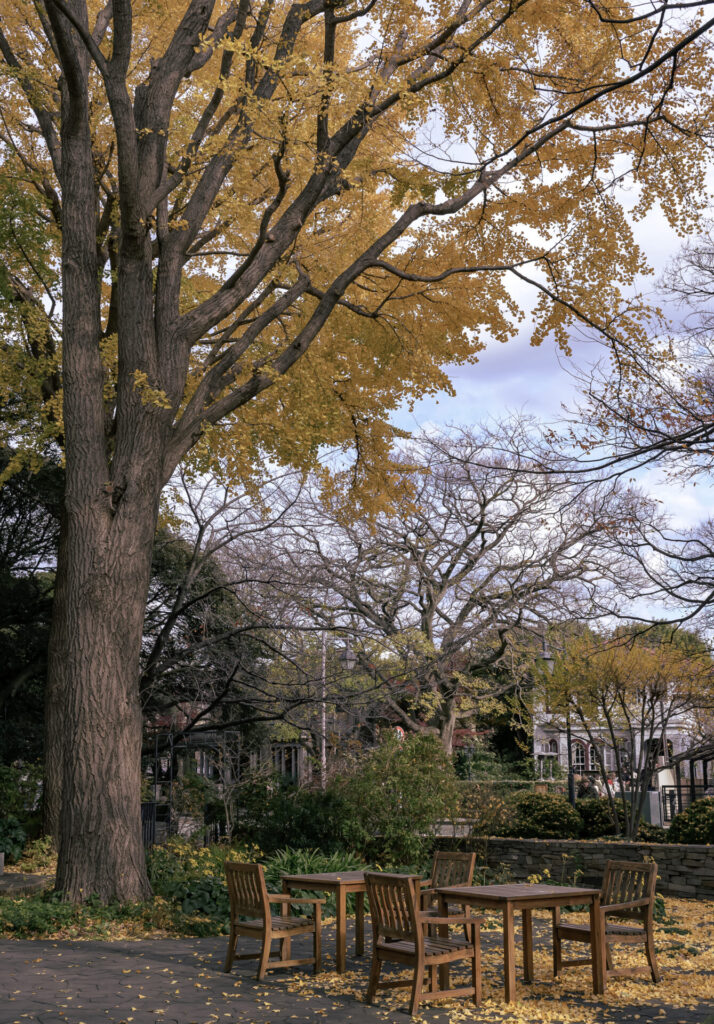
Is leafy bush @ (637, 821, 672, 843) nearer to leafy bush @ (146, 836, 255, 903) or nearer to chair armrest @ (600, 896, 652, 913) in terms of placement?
leafy bush @ (146, 836, 255, 903)

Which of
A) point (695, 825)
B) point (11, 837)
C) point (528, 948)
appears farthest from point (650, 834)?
point (11, 837)

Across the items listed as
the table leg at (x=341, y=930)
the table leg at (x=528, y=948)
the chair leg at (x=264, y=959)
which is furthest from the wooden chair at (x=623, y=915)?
the chair leg at (x=264, y=959)

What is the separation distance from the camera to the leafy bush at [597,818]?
54.3ft

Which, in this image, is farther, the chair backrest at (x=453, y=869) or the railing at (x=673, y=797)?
the railing at (x=673, y=797)

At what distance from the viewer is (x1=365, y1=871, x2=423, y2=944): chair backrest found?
640cm

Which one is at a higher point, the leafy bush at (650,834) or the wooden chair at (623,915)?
the wooden chair at (623,915)

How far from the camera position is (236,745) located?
18484 millimetres

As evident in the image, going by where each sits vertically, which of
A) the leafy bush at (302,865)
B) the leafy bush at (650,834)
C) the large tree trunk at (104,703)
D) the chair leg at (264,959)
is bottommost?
the leafy bush at (650,834)

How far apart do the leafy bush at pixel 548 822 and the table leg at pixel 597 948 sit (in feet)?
29.9

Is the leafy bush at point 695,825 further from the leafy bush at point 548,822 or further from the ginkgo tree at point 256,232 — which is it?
the ginkgo tree at point 256,232

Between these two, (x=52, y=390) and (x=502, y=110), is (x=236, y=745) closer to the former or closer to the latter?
(x=52, y=390)

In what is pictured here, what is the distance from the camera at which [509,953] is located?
21.7 feet

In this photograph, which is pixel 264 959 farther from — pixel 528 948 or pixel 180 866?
pixel 180 866

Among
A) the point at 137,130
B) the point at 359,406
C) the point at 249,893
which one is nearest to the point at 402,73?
the point at 137,130
